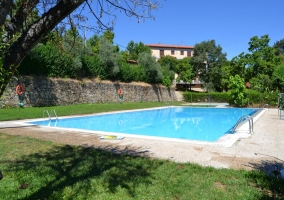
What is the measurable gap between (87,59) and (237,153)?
22.1 metres

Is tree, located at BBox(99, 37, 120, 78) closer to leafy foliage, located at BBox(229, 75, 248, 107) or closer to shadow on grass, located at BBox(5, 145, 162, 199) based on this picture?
leafy foliage, located at BBox(229, 75, 248, 107)

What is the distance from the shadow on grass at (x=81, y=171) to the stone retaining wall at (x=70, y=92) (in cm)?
970

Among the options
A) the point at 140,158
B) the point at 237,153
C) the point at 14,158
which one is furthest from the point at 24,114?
the point at 237,153

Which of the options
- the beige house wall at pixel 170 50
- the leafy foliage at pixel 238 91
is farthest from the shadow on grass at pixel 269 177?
the beige house wall at pixel 170 50

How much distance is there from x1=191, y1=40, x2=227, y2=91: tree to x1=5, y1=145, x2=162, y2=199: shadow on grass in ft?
134

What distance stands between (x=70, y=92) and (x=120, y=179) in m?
20.0

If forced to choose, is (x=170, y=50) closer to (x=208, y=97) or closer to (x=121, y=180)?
(x=208, y=97)

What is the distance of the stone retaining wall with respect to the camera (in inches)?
750

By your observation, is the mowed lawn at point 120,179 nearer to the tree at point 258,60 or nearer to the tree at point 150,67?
the tree at point 150,67

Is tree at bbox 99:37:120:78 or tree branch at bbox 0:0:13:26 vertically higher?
tree at bbox 99:37:120:78

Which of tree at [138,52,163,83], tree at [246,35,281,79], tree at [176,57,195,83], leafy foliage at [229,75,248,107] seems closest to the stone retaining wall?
tree at [138,52,163,83]

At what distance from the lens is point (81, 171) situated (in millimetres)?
4668

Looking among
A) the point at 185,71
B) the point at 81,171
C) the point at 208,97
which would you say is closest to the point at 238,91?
the point at 208,97

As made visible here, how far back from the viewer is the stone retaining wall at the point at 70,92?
750 inches
